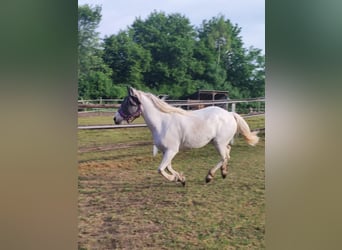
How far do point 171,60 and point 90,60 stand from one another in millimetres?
548

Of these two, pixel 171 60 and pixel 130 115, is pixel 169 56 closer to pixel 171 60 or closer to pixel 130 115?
pixel 171 60

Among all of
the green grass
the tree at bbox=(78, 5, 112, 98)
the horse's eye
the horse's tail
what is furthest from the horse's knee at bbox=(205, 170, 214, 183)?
the tree at bbox=(78, 5, 112, 98)

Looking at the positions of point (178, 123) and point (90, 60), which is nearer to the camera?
point (90, 60)

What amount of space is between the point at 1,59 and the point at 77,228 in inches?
46.8

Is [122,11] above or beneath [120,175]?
above

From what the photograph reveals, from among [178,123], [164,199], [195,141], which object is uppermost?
[178,123]

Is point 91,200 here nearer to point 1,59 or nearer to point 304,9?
point 1,59

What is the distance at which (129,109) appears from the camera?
2674mm

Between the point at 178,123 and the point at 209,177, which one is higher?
the point at 178,123

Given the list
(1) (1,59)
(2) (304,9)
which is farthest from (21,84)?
(2) (304,9)

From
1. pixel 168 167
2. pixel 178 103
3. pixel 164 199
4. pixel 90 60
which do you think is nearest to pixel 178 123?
pixel 178 103

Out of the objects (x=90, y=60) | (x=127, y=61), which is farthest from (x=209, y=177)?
(x=90, y=60)

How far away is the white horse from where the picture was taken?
8.76 feet

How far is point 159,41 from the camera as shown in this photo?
2.67 m
